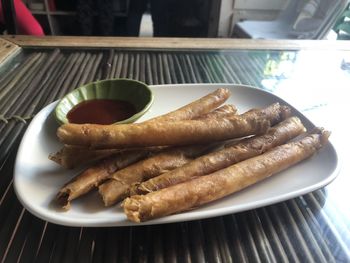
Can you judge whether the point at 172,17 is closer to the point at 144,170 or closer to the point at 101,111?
the point at 101,111

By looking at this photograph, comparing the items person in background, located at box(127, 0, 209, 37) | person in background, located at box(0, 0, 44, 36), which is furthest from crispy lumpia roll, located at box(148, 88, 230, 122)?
person in background, located at box(127, 0, 209, 37)

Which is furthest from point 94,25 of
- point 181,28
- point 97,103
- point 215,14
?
point 97,103

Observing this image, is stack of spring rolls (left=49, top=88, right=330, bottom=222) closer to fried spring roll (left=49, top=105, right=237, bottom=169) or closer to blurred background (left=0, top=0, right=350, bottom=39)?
fried spring roll (left=49, top=105, right=237, bottom=169)

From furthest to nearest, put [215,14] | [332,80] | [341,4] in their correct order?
[215,14] < [341,4] < [332,80]

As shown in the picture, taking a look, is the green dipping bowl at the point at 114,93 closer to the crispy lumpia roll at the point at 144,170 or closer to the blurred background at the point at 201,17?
the crispy lumpia roll at the point at 144,170

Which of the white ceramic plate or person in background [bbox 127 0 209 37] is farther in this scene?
person in background [bbox 127 0 209 37]

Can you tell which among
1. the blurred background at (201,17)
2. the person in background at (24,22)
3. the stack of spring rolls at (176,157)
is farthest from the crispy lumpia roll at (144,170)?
the blurred background at (201,17)

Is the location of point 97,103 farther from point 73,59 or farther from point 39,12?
point 39,12
